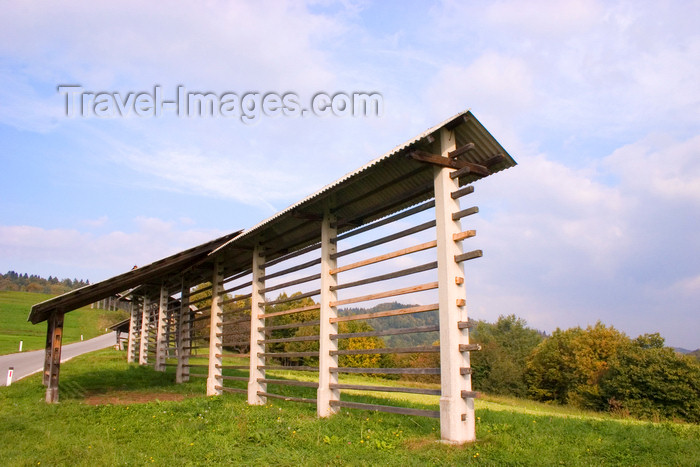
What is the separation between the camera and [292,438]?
7.71 metres

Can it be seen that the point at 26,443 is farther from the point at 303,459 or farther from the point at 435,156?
the point at 435,156

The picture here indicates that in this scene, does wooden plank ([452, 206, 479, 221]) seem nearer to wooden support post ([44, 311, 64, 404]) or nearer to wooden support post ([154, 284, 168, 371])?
wooden support post ([44, 311, 64, 404])

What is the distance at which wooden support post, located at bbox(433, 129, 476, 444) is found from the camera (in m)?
6.86

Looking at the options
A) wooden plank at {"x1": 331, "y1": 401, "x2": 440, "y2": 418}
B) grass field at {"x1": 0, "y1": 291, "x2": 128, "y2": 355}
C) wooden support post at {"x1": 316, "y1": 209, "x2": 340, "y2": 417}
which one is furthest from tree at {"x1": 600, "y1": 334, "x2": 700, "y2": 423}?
grass field at {"x1": 0, "y1": 291, "x2": 128, "y2": 355}

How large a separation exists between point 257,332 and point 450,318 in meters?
6.69

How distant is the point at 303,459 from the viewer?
6645 millimetres

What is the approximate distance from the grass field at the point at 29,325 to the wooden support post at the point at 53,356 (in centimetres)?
3082

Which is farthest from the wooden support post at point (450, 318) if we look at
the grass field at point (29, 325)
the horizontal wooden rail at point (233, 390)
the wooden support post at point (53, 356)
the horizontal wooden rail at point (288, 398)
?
the grass field at point (29, 325)

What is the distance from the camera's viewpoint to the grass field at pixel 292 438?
6270mm

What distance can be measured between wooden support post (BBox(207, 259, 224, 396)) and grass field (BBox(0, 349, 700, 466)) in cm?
307

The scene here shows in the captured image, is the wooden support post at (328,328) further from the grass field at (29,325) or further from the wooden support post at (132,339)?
the grass field at (29,325)

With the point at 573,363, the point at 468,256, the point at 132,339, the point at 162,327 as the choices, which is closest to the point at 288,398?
the point at 468,256

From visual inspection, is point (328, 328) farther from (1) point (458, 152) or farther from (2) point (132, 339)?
(2) point (132, 339)

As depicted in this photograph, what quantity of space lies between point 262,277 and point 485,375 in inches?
1599
